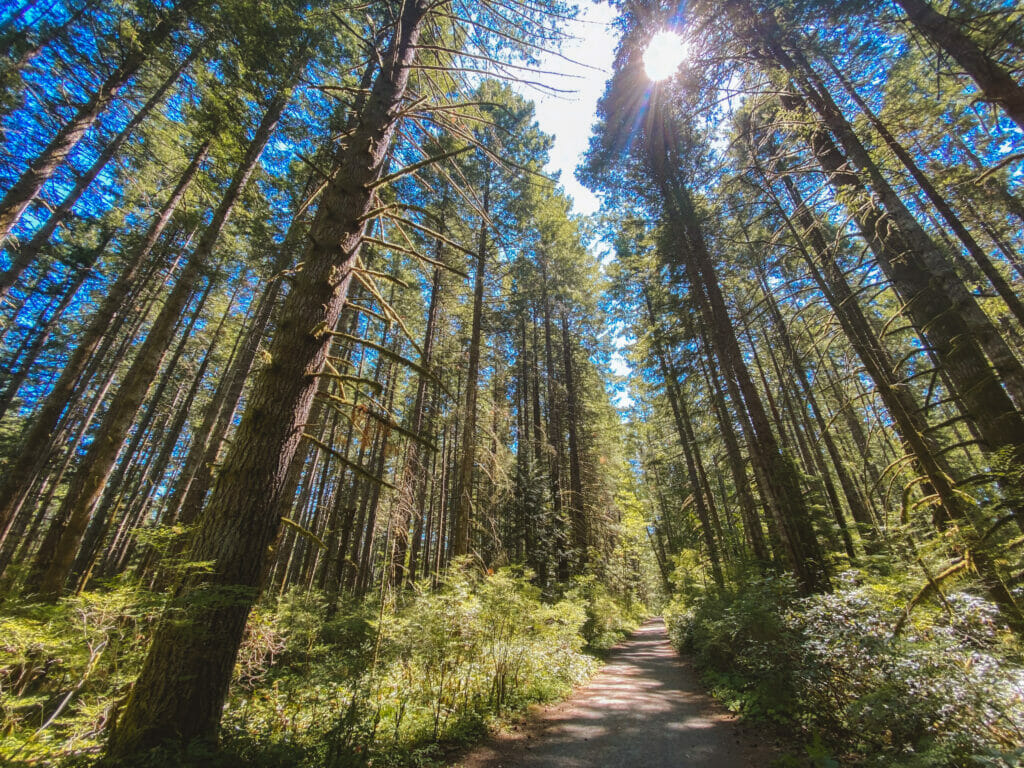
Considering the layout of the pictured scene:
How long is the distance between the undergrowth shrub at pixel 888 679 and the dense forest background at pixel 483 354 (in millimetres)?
36

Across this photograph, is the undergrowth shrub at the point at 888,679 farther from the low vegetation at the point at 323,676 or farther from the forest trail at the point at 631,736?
the low vegetation at the point at 323,676

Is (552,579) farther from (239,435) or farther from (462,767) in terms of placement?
(239,435)

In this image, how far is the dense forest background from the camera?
2.85 m

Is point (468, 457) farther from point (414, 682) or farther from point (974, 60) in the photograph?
point (974, 60)

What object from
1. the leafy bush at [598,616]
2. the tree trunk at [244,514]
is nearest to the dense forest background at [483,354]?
the tree trunk at [244,514]

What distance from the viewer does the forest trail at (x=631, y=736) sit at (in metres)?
3.97

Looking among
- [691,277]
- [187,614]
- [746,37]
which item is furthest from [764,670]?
[746,37]

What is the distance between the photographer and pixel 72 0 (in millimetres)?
8062

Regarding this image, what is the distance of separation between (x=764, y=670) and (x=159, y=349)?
1144 cm

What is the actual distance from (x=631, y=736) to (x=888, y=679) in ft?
9.56

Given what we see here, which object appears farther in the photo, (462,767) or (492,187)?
(492,187)

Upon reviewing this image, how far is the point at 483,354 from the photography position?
17781mm

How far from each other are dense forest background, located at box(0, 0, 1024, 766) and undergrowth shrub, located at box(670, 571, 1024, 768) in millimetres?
36

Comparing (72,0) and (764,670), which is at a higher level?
(72,0)
